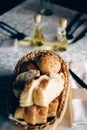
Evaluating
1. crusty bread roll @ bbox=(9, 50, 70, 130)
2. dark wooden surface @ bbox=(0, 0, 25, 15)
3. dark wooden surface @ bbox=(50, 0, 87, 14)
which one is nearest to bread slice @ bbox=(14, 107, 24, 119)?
crusty bread roll @ bbox=(9, 50, 70, 130)

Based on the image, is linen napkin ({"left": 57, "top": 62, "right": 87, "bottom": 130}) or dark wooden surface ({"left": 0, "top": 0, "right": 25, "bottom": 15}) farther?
dark wooden surface ({"left": 0, "top": 0, "right": 25, "bottom": 15})

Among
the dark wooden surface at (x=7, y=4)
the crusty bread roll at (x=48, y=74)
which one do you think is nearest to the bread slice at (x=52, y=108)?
the crusty bread roll at (x=48, y=74)

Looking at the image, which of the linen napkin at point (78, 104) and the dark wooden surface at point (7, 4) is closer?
the linen napkin at point (78, 104)

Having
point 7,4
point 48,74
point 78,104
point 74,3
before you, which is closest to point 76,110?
point 78,104

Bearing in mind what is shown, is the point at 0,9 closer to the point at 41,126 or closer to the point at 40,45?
the point at 40,45

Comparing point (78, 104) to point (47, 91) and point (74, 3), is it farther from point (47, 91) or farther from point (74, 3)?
point (74, 3)

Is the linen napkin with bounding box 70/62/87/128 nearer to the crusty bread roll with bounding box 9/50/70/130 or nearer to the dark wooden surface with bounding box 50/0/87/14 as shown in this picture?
the crusty bread roll with bounding box 9/50/70/130

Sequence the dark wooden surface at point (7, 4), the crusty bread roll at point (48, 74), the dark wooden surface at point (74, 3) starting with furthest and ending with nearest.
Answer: the dark wooden surface at point (7, 4)
the dark wooden surface at point (74, 3)
the crusty bread roll at point (48, 74)

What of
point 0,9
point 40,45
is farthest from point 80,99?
point 0,9

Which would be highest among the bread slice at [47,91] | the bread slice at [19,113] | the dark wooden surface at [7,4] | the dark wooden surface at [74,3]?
the bread slice at [47,91]

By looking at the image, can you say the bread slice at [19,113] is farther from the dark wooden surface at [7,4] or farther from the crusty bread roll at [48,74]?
the dark wooden surface at [7,4]

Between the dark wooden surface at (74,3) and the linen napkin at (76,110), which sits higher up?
the dark wooden surface at (74,3)
